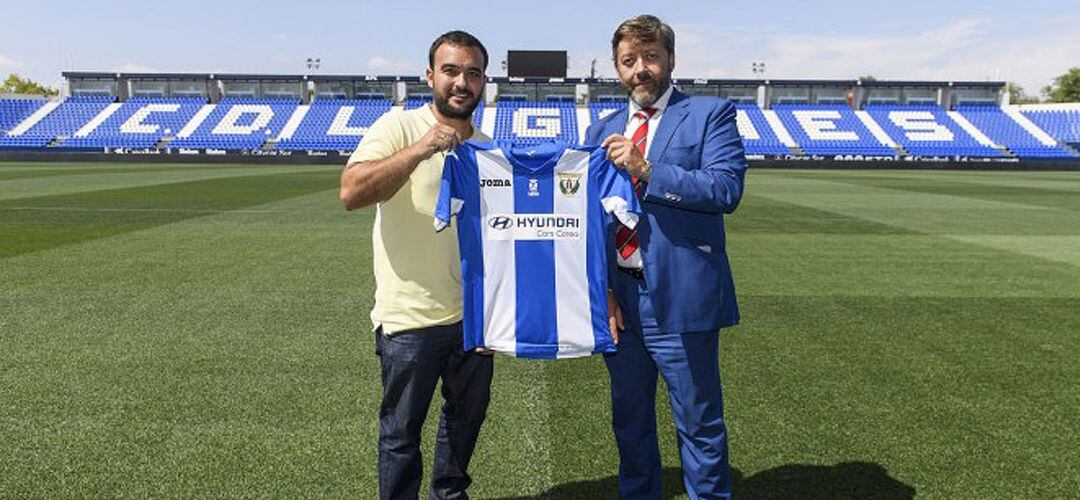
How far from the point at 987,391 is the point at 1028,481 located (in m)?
1.38

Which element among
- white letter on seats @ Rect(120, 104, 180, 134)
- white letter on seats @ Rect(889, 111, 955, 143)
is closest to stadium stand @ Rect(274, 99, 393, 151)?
white letter on seats @ Rect(120, 104, 180, 134)

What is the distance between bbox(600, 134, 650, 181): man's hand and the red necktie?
172 millimetres

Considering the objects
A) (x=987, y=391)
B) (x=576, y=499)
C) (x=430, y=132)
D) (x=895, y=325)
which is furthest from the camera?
(x=895, y=325)

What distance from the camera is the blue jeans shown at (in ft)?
8.96

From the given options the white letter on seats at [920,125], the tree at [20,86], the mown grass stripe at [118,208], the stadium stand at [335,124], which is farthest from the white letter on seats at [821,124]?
the tree at [20,86]

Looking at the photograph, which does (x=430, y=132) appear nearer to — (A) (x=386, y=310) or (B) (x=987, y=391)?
(A) (x=386, y=310)

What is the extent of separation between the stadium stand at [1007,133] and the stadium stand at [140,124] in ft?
188

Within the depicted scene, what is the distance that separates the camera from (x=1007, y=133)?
159 feet

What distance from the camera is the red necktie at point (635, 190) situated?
272 cm

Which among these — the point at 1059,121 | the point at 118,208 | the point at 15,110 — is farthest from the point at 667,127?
the point at 15,110

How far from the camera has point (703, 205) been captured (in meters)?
2.49

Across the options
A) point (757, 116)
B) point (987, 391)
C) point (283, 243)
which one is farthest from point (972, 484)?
point (757, 116)

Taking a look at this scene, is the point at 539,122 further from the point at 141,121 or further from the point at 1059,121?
the point at 1059,121

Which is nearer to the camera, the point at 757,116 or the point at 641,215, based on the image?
the point at 641,215
